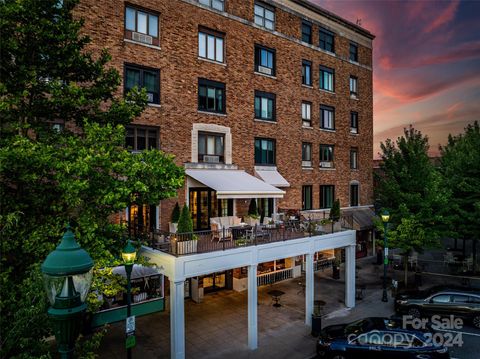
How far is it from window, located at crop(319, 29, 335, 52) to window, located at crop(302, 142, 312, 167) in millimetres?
8394

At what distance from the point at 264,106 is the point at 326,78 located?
7901 mm

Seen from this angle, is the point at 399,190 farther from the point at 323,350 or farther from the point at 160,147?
the point at 160,147

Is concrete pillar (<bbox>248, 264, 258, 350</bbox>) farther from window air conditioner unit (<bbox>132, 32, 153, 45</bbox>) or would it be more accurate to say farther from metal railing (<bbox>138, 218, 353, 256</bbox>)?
window air conditioner unit (<bbox>132, 32, 153, 45</bbox>)

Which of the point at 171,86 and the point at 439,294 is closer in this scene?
the point at 439,294

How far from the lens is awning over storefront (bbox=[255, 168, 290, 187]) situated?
21734 mm

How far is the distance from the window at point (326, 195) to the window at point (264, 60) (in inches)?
407

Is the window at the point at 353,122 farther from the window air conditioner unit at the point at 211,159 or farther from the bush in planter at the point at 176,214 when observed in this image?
the bush in planter at the point at 176,214

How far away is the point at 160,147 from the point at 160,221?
159 inches

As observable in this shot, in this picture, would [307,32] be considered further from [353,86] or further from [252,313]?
[252,313]

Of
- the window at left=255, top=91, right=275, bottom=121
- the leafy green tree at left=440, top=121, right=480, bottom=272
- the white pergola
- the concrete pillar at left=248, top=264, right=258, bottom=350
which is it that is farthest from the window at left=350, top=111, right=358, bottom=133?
the concrete pillar at left=248, top=264, right=258, bottom=350

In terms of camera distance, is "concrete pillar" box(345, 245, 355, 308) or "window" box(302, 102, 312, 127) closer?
"concrete pillar" box(345, 245, 355, 308)

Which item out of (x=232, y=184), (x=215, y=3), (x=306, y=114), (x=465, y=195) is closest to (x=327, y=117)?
(x=306, y=114)

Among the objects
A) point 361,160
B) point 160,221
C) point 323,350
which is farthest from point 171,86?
point 361,160

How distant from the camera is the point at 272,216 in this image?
22.7 m
